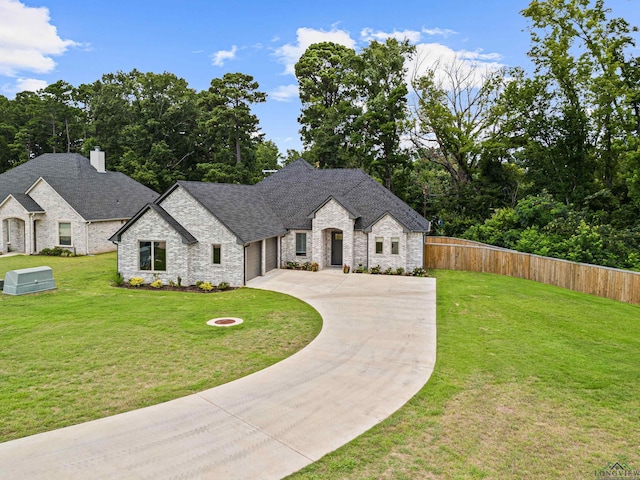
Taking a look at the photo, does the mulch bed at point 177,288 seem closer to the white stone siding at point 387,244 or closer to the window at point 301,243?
the window at point 301,243

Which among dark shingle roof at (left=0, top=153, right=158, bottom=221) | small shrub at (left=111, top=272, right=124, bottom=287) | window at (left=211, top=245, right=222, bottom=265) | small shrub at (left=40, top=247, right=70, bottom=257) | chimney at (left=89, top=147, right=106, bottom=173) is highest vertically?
chimney at (left=89, top=147, right=106, bottom=173)

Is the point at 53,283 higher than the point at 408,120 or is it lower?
lower

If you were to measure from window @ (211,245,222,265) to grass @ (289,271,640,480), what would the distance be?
402 inches

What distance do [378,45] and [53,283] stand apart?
3267cm

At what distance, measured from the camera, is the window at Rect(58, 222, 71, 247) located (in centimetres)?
2719

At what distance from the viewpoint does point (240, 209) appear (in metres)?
21.0

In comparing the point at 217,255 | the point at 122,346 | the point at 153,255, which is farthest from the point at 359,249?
the point at 122,346

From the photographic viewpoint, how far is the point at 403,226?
21.3 m

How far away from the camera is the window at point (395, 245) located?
21748 millimetres

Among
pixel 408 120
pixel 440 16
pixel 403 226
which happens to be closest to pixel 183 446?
pixel 403 226

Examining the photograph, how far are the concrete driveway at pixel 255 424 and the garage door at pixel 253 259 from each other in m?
8.71

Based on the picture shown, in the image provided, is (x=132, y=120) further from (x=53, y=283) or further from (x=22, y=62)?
(x=53, y=283)

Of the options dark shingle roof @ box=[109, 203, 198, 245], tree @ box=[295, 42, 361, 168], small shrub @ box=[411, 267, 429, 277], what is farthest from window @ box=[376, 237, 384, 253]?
tree @ box=[295, 42, 361, 168]

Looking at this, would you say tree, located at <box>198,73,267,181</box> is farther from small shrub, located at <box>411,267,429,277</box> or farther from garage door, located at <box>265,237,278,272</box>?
small shrub, located at <box>411,267,429,277</box>
